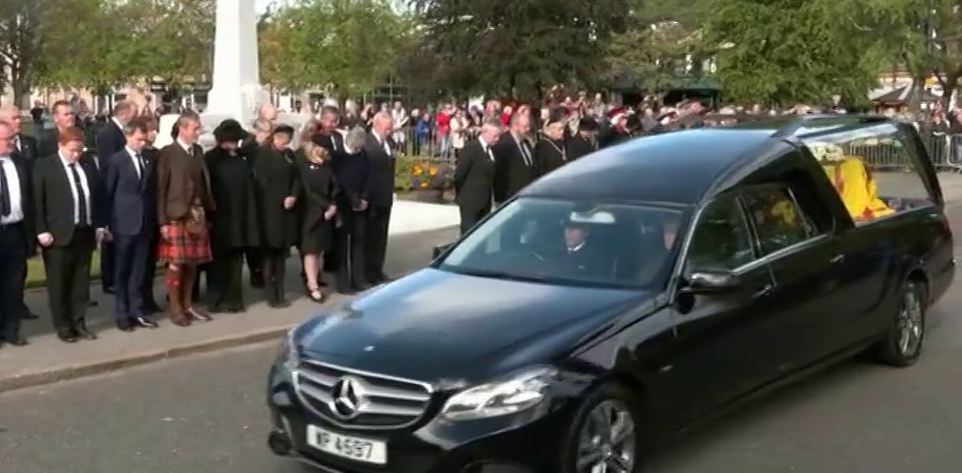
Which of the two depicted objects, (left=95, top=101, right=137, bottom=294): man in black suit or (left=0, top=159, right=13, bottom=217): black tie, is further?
(left=95, top=101, right=137, bottom=294): man in black suit

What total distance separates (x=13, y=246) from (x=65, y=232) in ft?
1.28

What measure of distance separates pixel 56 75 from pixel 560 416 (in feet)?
200

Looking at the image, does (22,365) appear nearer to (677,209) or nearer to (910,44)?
(677,209)

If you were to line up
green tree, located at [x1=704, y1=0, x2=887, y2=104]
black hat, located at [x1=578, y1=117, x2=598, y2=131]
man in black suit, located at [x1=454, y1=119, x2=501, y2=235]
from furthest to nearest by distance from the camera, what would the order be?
→ 1. green tree, located at [x1=704, y1=0, x2=887, y2=104]
2. black hat, located at [x1=578, y1=117, x2=598, y2=131]
3. man in black suit, located at [x1=454, y1=119, x2=501, y2=235]

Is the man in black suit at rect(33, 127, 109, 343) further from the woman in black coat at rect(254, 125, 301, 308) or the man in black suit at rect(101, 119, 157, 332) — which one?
the woman in black coat at rect(254, 125, 301, 308)

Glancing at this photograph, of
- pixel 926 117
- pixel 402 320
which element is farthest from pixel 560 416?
pixel 926 117

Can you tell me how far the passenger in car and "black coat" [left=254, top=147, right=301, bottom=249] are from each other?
15.6 feet

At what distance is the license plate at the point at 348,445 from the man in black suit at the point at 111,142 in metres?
6.36

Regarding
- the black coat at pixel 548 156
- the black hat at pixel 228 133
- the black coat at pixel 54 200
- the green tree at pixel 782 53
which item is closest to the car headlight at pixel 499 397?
the black coat at pixel 54 200

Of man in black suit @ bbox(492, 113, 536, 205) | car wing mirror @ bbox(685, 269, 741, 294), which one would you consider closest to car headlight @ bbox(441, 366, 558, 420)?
car wing mirror @ bbox(685, 269, 741, 294)

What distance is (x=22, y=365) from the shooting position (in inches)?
343

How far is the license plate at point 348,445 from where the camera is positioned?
5.46 meters

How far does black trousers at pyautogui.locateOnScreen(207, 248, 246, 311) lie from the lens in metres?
10.9

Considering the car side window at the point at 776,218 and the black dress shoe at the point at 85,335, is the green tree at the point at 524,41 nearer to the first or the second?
the black dress shoe at the point at 85,335
